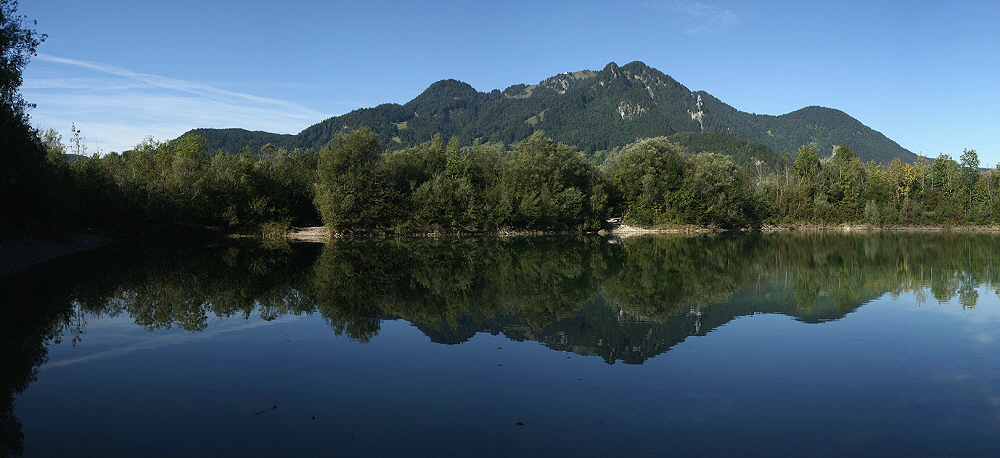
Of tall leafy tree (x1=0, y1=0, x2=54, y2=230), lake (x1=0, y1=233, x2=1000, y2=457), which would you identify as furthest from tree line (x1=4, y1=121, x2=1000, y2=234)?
lake (x1=0, y1=233, x2=1000, y2=457)

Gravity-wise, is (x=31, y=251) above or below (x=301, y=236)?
above

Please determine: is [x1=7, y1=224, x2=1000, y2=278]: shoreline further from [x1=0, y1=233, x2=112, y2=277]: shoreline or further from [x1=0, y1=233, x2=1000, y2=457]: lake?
[x1=0, y1=233, x2=1000, y2=457]: lake

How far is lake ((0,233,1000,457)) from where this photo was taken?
6664 mm

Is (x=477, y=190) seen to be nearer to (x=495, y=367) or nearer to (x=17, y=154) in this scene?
(x=17, y=154)

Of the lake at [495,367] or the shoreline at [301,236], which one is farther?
the shoreline at [301,236]

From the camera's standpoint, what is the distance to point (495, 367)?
31.8 feet

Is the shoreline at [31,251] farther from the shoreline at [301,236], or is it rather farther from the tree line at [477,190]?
the tree line at [477,190]

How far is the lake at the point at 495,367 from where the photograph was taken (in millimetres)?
6664

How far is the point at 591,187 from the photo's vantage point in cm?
6316

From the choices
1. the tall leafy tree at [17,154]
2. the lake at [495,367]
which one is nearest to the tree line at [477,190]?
the tall leafy tree at [17,154]

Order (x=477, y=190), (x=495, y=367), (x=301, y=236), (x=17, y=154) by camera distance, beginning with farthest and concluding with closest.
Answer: (x=477, y=190), (x=301, y=236), (x=17, y=154), (x=495, y=367)

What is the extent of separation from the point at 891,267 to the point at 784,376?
20814mm

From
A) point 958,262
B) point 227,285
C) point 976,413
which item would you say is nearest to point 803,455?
point 976,413

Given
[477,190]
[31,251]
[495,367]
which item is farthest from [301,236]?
[495,367]
